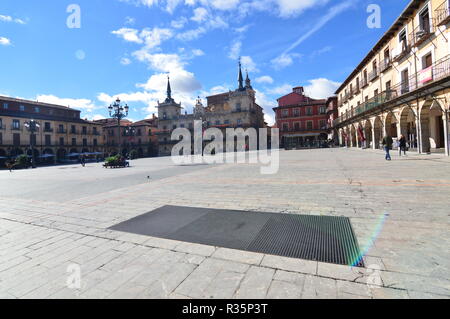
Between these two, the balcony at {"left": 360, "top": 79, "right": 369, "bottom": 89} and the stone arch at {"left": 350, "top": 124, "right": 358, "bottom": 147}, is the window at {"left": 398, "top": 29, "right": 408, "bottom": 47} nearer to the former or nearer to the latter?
the balcony at {"left": 360, "top": 79, "right": 369, "bottom": 89}

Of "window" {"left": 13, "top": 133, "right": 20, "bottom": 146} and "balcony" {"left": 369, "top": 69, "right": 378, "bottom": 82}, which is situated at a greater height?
"balcony" {"left": 369, "top": 69, "right": 378, "bottom": 82}

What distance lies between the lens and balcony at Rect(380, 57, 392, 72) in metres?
18.2

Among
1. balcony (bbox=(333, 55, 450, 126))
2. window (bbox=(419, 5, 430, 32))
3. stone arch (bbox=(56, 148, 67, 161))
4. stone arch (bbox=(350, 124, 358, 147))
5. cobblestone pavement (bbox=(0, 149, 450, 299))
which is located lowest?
cobblestone pavement (bbox=(0, 149, 450, 299))

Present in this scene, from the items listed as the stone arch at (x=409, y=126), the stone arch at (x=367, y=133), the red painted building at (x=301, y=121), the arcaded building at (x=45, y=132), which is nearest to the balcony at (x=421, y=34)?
the stone arch at (x=409, y=126)

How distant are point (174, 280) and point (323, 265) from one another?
1.63m

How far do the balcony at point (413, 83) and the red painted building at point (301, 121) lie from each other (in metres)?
22.8

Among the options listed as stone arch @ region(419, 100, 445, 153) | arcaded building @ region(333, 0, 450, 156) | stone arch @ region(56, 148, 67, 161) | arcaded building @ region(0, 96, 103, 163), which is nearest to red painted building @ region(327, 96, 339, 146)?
arcaded building @ region(333, 0, 450, 156)

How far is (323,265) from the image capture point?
7.77ft

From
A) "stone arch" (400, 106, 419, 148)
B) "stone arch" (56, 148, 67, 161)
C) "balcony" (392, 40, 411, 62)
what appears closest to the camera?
"balcony" (392, 40, 411, 62)

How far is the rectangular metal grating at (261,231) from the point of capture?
2740mm

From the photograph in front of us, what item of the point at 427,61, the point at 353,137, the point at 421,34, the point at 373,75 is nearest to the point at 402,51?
the point at 427,61

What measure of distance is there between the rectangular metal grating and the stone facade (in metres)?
46.8
